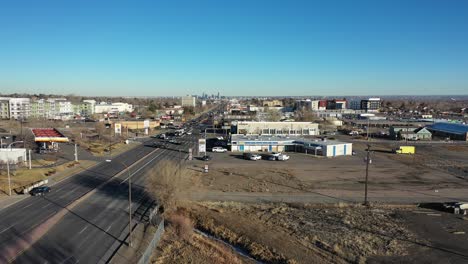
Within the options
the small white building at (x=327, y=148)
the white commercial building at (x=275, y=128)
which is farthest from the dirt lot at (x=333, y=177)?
the white commercial building at (x=275, y=128)

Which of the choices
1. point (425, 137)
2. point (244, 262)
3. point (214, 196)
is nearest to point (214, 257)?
point (244, 262)

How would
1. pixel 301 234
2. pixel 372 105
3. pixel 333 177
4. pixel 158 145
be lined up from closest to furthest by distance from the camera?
1. pixel 301 234
2. pixel 333 177
3. pixel 158 145
4. pixel 372 105

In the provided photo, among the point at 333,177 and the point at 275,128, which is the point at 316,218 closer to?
the point at 333,177

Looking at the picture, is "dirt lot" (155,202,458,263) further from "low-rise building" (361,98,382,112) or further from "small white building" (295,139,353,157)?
"low-rise building" (361,98,382,112)

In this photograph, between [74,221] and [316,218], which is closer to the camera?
[74,221]

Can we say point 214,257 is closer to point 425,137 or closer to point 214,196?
point 214,196

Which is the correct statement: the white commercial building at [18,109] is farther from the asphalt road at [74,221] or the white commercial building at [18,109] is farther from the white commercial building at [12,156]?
the asphalt road at [74,221]

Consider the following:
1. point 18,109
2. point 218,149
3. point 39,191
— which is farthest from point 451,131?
point 18,109
